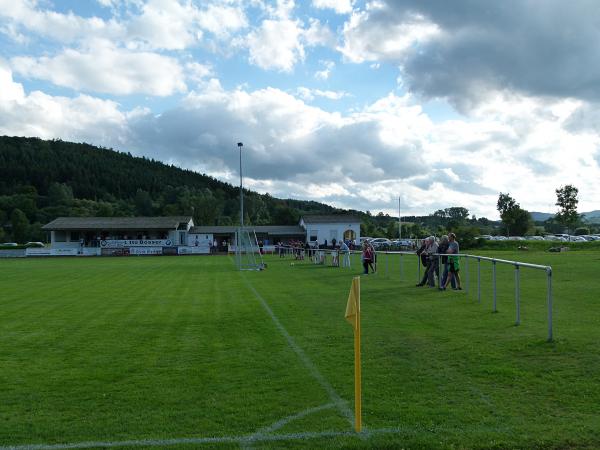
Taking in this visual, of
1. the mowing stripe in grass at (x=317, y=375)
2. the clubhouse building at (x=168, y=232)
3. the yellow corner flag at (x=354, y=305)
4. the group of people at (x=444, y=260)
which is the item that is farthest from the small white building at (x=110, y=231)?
the yellow corner flag at (x=354, y=305)

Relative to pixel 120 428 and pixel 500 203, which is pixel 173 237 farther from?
pixel 120 428

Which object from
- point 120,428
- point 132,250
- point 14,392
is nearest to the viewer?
point 120,428

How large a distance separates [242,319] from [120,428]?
6680 millimetres

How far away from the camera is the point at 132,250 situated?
6631 cm

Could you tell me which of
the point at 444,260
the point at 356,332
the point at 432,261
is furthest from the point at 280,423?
the point at 432,261

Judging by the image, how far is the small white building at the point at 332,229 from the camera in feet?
259

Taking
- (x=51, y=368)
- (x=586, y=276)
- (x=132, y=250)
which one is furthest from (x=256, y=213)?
(x=51, y=368)

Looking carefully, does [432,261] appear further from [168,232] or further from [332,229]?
[168,232]

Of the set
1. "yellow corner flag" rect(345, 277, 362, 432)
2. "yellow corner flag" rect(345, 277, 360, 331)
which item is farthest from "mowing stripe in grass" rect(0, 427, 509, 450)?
"yellow corner flag" rect(345, 277, 360, 331)

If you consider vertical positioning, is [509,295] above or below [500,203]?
below

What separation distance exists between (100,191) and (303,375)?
168 metres

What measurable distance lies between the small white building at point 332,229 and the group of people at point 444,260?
197 feet

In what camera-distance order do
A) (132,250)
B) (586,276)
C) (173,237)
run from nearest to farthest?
1. (586,276)
2. (132,250)
3. (173,237)

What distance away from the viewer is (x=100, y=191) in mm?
164000
